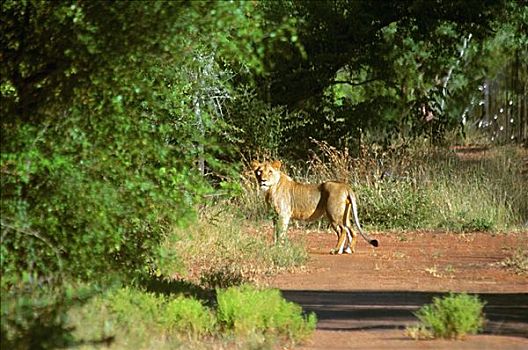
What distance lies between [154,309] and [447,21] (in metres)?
19.2

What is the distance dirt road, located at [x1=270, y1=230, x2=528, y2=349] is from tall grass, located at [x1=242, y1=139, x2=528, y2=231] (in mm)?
Answer: 1013

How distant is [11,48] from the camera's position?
11789mm

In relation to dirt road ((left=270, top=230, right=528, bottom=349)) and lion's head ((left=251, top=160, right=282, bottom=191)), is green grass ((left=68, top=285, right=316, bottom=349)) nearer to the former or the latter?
dirt road ((left=270, top=230, right=528, bottom=349))

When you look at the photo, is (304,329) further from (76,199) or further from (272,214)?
(272,214)

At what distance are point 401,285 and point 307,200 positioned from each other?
178 inches

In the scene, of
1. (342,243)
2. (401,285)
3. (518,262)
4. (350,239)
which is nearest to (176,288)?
(401,285)

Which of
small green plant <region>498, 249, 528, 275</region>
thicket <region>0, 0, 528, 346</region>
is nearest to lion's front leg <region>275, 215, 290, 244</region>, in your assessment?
small green plant <region>498, 249, 528, 275</region>

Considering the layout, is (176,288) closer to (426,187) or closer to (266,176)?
(266,176)

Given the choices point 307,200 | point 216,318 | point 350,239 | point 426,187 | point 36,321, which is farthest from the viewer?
point 426,187

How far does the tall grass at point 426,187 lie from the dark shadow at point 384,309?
26.9 feet

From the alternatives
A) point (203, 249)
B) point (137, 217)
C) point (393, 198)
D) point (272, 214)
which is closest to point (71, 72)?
point (137, 217)

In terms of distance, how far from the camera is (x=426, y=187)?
24.2 meters

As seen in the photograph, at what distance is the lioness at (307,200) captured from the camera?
1977cm

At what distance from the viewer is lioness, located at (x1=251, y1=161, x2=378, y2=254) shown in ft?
64.8
